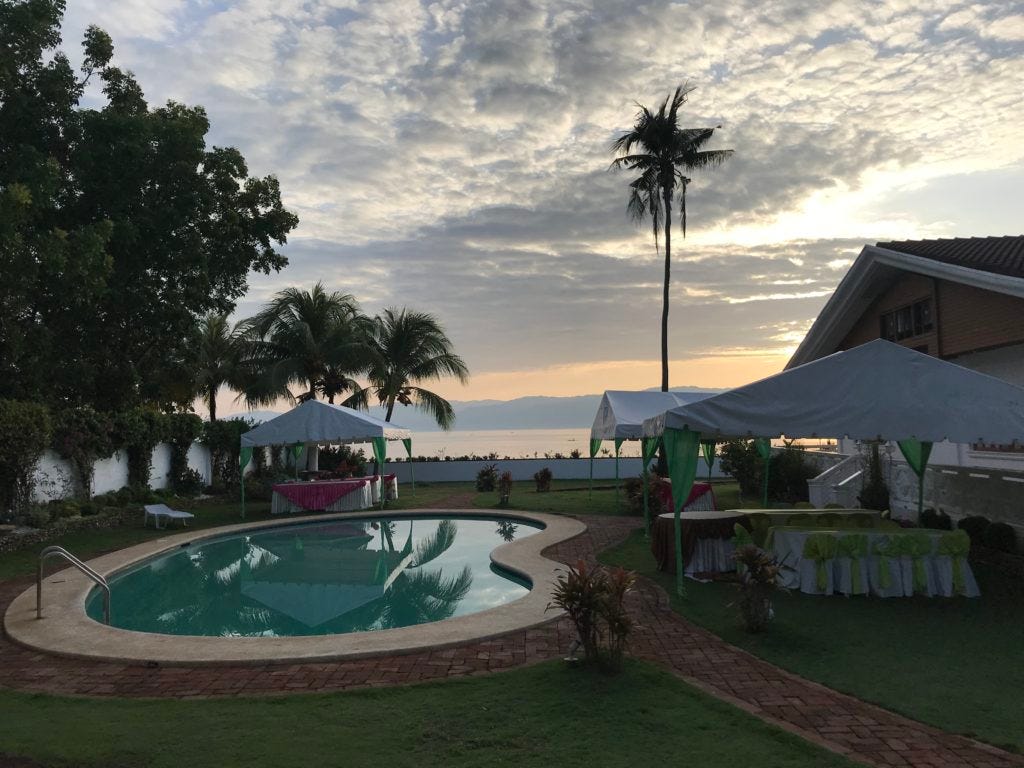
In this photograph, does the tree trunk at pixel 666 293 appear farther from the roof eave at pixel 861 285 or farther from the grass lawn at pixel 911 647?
the grass lawn at pixel 911 647

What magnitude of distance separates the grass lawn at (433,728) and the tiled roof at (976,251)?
10.4m

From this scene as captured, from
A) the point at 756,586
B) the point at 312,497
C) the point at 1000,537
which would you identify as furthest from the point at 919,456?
the point at 312,497

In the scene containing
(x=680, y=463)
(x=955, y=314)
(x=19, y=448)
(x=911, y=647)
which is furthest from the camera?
(x=19, y=448)

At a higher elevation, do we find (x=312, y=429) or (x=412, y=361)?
(x=412, y=361)

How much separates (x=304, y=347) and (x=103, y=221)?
1398 centimetres

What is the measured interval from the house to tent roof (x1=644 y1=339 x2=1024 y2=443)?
2198mm

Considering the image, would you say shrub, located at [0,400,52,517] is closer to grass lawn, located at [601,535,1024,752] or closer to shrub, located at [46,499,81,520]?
shrub, located at [46,499,81,520]

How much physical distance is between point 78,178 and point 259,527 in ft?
33.9

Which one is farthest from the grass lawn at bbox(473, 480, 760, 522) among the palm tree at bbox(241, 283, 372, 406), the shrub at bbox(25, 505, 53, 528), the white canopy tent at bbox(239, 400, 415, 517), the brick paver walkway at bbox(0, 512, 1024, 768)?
the shrub at bbox(25, 505, 53, 528)

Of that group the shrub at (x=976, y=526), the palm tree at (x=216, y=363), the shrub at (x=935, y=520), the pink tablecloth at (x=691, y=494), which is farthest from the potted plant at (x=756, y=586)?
the palm tree at (x=216, y=363)

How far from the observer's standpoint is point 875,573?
29.0 ft

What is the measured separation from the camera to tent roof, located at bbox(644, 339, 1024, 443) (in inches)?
347

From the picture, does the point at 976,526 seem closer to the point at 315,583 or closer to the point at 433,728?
the point at 433,728

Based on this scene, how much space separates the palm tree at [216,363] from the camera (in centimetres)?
3164
